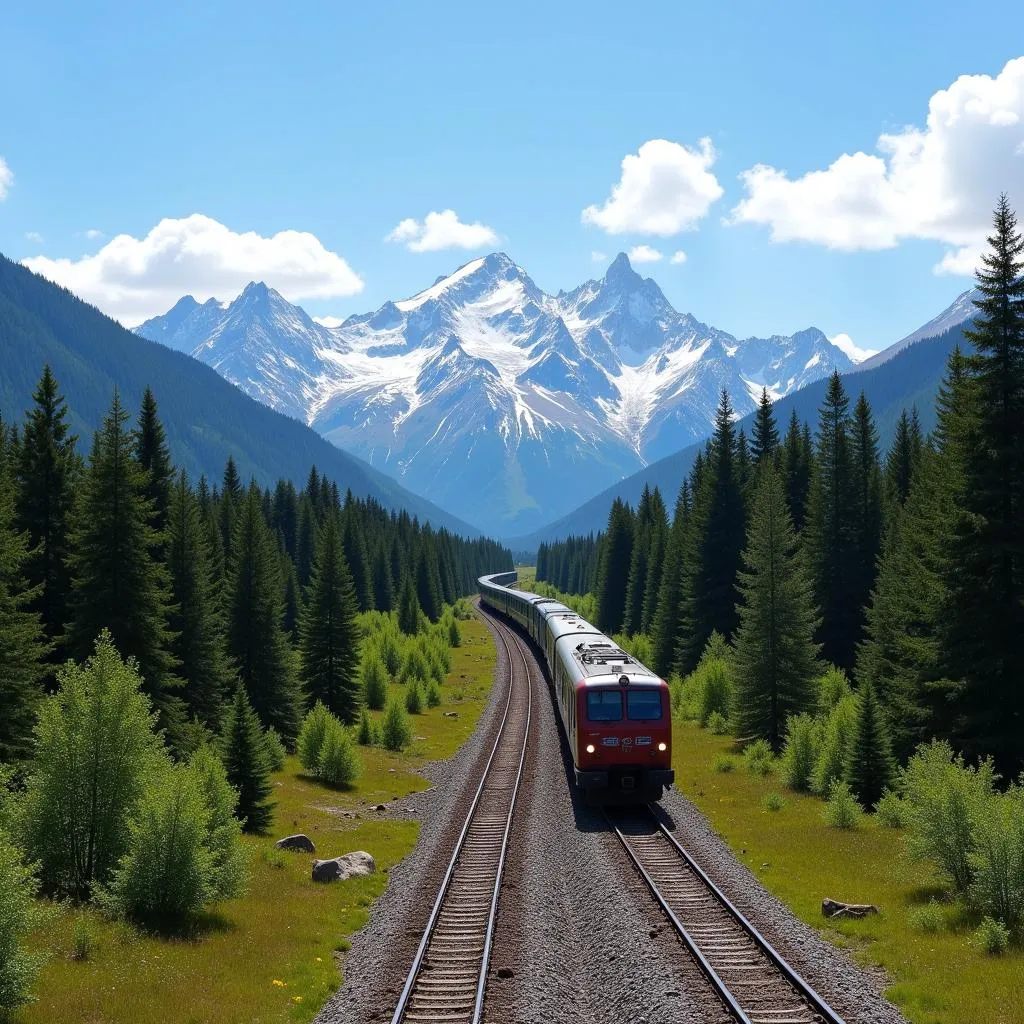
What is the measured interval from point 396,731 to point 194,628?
10.8 meters

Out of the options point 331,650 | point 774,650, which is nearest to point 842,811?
point 774,650

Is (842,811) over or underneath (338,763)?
over

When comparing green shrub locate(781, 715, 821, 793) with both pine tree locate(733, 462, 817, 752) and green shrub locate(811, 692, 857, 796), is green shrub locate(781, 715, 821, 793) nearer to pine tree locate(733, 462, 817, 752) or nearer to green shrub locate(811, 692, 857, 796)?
green shrub locate(811, 692, 857, 796)

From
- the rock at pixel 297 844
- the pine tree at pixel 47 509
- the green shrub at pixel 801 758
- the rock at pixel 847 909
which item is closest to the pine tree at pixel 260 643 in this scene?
the pine tree at pixel 47 509

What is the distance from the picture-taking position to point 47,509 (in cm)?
3284

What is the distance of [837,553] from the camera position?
48.2 meters

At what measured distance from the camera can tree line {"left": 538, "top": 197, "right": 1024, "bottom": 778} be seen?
23.5m

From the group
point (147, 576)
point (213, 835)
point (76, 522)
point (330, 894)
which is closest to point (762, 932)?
point (330, 894)

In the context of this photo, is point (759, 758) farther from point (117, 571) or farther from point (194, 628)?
point (117, 571)

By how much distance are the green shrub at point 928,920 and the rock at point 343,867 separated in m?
11.9

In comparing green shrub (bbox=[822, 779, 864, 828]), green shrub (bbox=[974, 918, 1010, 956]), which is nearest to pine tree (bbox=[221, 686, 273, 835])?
green shrub (bbox=[822, 779, 864, 828])

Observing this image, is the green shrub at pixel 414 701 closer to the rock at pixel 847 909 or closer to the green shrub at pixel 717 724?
the green shrub at pixel 717 724

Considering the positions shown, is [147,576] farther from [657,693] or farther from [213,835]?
[657,693]

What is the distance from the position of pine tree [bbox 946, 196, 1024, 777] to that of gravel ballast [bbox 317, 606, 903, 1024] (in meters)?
8.07
